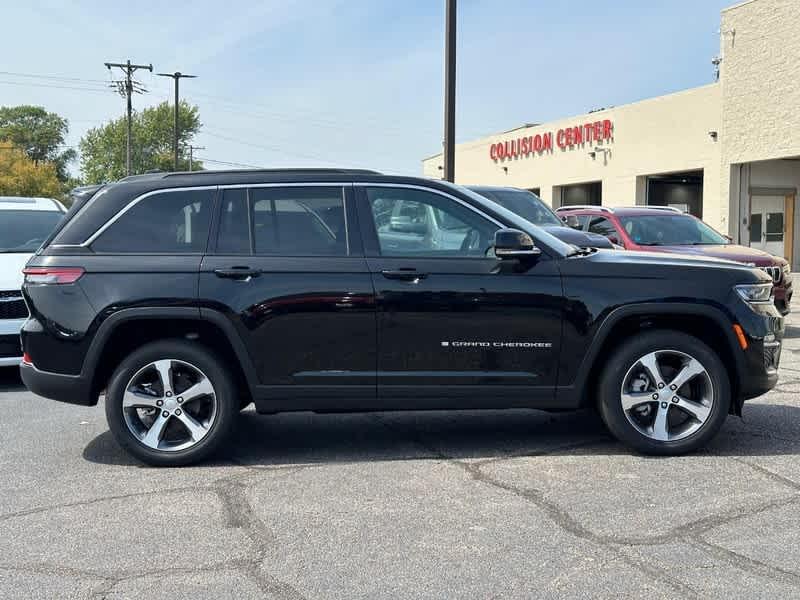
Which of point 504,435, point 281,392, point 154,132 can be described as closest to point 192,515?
point 281,392

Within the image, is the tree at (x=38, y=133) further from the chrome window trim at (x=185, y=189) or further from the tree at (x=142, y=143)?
the chrome window trim at (x=185, y=189)

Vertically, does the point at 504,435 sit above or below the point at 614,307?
below

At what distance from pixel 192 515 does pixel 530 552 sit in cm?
176

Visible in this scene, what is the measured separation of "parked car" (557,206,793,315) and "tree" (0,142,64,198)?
8104cm

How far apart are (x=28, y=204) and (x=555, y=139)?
93.9 ft

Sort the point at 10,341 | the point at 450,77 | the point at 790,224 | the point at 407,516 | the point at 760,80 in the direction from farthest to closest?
1. the point at 790,224
2. the point at 760,80
3. the point at 450,77
4. the point at 10,341
5. the point at 407,516

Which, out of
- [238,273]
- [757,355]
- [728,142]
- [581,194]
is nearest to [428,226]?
[238,273]

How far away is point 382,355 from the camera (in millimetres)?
5414

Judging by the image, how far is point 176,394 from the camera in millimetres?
5438

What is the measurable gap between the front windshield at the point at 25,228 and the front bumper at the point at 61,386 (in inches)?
161

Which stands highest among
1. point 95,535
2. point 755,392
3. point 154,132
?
point 154,132

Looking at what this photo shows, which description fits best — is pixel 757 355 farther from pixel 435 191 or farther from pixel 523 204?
pixel 523 204

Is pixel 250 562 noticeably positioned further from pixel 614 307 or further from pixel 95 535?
pixel 614 307

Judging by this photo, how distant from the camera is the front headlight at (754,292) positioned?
5.56 m
